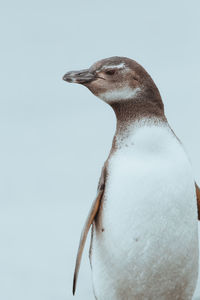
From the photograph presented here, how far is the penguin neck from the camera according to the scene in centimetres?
339

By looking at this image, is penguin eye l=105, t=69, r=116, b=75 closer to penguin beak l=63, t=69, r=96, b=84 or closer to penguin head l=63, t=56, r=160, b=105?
penguin head l=63, t=56, r=160, b=105

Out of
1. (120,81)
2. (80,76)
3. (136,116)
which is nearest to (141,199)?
(136,116)

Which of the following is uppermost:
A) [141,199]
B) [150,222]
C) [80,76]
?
[80,76]

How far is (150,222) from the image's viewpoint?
3293mm

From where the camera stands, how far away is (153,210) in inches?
129

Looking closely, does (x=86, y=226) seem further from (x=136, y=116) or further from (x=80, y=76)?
A: (x=80, y=76)

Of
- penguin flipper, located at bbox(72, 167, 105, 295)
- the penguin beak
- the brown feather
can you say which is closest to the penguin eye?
the penguin beak

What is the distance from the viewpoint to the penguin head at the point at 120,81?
3.40 meters

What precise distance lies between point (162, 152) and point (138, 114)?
0.90ft

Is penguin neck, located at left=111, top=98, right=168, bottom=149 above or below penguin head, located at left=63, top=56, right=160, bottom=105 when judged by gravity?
below

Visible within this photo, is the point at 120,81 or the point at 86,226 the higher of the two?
the point at 120,81

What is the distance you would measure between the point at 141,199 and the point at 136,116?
50cm

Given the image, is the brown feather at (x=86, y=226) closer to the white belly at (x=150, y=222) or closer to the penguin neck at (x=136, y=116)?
the white belly at (x=150, y=222)

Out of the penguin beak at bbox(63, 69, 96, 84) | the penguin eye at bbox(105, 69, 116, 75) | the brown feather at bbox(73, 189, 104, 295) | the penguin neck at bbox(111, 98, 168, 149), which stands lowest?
the brown feather at bbox(73, 189, 104, 295)
